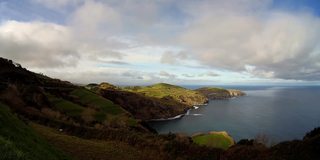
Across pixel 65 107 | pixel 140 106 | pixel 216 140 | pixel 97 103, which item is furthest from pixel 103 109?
pixel 140 106

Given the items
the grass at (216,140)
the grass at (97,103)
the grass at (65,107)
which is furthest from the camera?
the grass at (97,103)

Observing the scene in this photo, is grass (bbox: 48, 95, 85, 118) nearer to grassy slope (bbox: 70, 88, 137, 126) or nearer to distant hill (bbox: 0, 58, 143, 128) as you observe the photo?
distant hill (bbox: 0, 58, 143, 128)

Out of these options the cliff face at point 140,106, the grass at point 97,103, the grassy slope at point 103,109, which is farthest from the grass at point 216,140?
the cliff face at point 140,106

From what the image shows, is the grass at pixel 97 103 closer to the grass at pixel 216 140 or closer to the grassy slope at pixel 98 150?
the grass at pixel 216 140

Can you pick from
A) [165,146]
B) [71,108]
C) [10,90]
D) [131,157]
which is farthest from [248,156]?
[71,108]

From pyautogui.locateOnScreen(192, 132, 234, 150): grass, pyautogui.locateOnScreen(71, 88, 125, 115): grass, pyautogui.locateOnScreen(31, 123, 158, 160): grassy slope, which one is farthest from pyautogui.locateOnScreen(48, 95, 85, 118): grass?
pyautogui.locateOnScreen(31, 123, 158, 160): grassy slope

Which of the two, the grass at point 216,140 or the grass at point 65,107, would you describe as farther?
the grass at point 65,107
